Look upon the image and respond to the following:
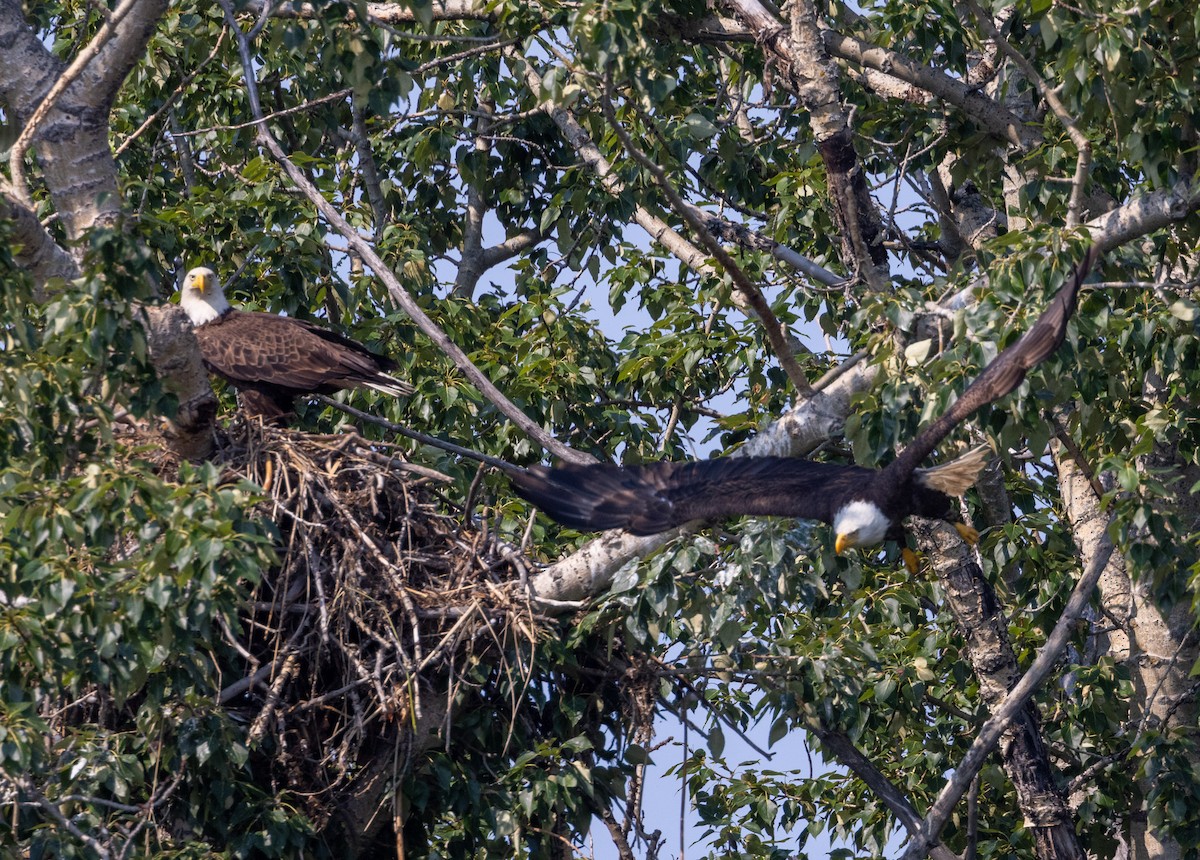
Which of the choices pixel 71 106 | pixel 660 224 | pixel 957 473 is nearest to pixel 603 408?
pixel 660 224

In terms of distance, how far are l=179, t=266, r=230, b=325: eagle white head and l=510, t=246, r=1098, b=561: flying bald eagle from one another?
5.94 ft

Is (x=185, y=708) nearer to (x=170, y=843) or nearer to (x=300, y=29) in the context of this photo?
(x=170, y=843)

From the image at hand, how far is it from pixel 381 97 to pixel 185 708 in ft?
6.63

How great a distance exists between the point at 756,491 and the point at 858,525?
408mm

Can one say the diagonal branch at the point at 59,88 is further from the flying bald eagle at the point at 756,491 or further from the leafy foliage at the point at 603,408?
the flying bald eagle at the point at 756,491

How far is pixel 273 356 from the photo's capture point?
263 inches

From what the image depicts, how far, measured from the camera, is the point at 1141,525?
495 cm

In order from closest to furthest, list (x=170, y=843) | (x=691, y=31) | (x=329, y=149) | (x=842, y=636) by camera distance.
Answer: (x=170, y=843)
(x=842, y=636)
(x=691, y=31)
(x=329, y=149)

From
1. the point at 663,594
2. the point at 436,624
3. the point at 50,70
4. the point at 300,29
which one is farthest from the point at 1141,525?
the point at 50,70

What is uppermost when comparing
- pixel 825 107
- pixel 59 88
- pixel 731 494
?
pixel 825 107

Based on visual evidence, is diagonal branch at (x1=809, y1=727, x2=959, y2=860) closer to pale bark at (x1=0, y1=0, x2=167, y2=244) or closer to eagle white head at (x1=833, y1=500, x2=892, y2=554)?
eagle white head at (x1=833, y1=500, x2=892, y2=554)

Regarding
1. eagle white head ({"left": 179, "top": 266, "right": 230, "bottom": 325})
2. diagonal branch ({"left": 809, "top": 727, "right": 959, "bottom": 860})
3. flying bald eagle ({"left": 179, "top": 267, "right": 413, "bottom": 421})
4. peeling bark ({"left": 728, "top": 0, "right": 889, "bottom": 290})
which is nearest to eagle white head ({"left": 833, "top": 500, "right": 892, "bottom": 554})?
diagonal branch ({"left": 809, "top": 727, "right": 959, "bottom": 860})

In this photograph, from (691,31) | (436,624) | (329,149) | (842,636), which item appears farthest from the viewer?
(329,149)

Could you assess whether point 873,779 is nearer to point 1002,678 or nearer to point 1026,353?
point 1002,678
